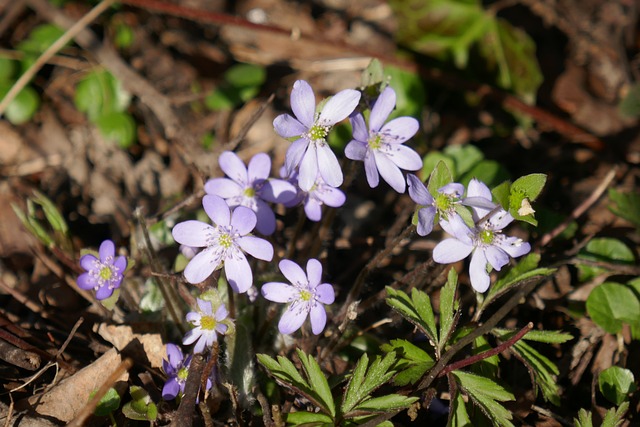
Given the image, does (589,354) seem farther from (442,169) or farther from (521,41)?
(521,41)

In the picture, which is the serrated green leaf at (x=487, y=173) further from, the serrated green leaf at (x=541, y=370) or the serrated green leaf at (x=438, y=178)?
the serrated green leaf at (x=541, y=370)

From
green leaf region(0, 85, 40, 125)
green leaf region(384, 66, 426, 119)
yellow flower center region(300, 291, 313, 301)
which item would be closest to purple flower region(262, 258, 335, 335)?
yellow flower center region(300, 291, 313, 301)

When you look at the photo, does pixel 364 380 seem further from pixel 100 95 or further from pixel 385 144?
pixel 100 95

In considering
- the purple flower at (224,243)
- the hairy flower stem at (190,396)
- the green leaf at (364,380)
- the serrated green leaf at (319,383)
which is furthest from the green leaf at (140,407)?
the green leaf at (364,380)

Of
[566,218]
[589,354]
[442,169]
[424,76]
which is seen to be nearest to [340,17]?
[424,76]

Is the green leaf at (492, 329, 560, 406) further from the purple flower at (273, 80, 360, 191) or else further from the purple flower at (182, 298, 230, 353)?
the purple flower at (182, 298, 230, 353)
